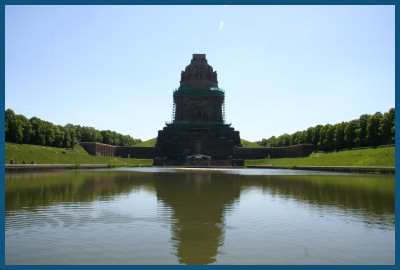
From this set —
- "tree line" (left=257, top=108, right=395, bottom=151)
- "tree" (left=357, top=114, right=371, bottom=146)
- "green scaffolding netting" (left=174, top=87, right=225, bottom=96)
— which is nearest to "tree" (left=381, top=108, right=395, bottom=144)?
"tree line" (left=257, top=108, right=395, bottom=151)

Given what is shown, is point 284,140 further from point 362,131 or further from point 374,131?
point 374,131

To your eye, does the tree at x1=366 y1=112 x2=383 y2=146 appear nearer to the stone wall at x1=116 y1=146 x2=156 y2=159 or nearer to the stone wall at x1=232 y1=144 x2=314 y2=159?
the stone wall at x1=232 y1=144 x2=314 y2=159

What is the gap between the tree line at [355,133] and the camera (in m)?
61.7

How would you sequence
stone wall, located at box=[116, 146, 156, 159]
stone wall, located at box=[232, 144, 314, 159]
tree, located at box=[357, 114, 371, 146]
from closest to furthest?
tree, located at box=[357, 114, 371, 146], stone wall, located at box=[116, 146, 156, 159], stone wall, located at box=[232, 144, 314, 159]

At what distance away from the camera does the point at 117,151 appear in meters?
83.2

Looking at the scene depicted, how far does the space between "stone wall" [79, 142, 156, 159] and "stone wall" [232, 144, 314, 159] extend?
18.6 metres

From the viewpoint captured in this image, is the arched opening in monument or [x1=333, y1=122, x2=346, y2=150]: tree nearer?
[x1=333, y1=122, x2=346, y2=150]: tree

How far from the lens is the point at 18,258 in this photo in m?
6.89

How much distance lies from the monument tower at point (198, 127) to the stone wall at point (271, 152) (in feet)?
8.46

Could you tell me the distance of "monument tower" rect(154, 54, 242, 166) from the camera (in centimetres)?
7200

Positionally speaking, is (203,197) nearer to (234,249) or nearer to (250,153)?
(234,249)

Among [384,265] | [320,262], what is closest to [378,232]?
[384,265]

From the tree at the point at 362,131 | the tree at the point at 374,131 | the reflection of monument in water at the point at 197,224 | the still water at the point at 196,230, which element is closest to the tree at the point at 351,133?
the tree at the point at 362,131

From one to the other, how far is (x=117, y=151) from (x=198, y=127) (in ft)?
62.9
